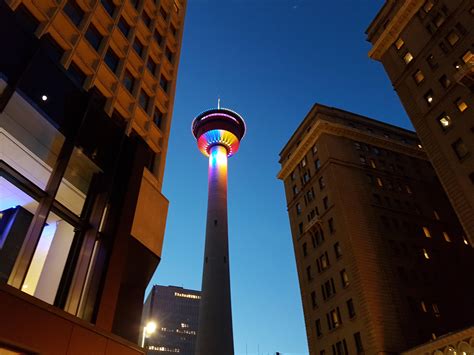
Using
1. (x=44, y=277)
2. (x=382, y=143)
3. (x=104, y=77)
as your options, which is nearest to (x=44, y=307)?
(x=44, y=277)

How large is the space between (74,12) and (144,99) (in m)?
6.85

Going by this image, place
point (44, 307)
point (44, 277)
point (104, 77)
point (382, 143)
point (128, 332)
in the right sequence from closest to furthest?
point (44, 307), point (44, 277), point (128, 332), point (104, 77), point (382, 143)

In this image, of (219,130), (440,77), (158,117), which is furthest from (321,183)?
(158,117)

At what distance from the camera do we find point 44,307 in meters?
11.6

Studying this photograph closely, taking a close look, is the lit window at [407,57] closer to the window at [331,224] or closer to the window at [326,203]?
the window at [326,203]

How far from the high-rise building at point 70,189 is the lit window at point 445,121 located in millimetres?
28195

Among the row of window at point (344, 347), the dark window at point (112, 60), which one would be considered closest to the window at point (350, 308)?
the row of window at point (344, 347)

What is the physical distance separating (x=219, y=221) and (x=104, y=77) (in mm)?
43697

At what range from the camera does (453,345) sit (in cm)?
3161

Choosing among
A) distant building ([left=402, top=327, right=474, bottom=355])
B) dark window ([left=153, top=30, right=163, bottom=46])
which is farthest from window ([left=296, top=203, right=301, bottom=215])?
dark window ([left=153, top=30, right=163, bottom=46])

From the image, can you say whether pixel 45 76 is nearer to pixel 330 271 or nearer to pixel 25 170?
pixel 25 170

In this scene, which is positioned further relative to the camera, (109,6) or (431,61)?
(431,61)

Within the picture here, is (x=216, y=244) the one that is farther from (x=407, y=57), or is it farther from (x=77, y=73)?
(x=77, y=73)

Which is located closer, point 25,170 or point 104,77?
point 25,170
